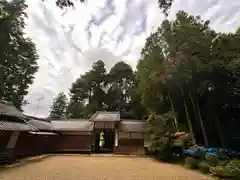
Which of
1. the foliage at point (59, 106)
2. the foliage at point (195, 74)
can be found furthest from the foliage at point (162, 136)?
the foliage at point (59, 106)

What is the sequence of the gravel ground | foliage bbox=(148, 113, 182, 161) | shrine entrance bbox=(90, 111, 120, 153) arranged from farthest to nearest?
shrine entrance bbox=(90, 111, 120, 153) < foliage bbox=(148, 113, 182, 161) < the gravel ground

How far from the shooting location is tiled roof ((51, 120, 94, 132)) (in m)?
18.3

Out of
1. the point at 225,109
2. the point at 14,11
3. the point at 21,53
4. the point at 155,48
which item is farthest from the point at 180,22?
the point at 21,53

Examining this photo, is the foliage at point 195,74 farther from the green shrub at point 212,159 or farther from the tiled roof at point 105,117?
the green shrub at point 212,159

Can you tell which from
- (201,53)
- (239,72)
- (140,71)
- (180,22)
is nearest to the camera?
(239,72)

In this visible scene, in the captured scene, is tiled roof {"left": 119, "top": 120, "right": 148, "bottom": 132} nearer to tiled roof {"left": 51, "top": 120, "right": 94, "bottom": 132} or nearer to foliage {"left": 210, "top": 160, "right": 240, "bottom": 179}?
tiled roof {"left": 51, "top": 120, "right": 94, "bottom": 132}

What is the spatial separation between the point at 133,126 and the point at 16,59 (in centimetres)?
1656

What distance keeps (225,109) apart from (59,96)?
109ft

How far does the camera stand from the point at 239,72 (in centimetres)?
1249

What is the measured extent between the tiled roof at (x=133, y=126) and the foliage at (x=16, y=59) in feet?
46.7

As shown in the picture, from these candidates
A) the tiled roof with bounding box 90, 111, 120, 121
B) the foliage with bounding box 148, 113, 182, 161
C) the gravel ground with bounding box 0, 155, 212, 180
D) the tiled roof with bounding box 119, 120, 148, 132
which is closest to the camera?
the gravel ground with bounding box 0, 155, 212, 180

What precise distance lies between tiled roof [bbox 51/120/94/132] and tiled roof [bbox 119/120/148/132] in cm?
356

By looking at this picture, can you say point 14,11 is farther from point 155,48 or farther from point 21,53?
point 155,48

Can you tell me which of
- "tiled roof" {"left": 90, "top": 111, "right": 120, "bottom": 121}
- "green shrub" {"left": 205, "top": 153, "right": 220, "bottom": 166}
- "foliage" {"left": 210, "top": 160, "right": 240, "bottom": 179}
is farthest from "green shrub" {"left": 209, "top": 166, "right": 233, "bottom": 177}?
"tiled roof" {"left": 90, "top": 111, "right": 120, "bottom": 121}
